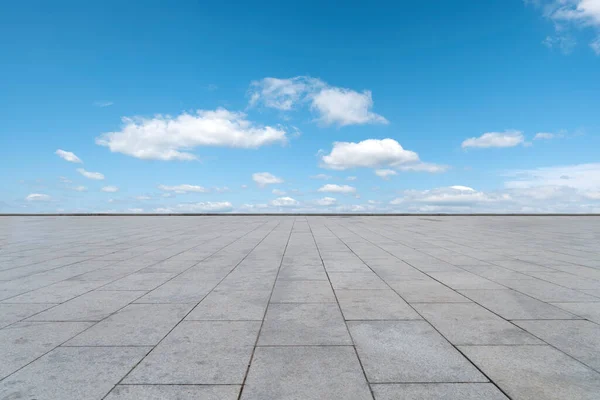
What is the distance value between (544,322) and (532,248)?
954cm

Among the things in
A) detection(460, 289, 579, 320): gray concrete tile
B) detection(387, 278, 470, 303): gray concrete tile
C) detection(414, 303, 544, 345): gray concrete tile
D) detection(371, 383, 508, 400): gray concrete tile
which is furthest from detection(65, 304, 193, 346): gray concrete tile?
detection(460, 289, 579, 320): gray concrete tile

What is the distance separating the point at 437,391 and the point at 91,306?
18.9ft

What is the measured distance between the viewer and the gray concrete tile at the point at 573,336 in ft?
14.2

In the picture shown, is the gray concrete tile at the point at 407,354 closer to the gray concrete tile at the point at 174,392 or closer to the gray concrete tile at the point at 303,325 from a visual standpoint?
the gray concrete tile at the point at 303,325

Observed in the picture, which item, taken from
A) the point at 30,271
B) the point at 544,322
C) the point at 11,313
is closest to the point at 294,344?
the point at 544,322

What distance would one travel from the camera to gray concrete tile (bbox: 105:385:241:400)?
132 inches

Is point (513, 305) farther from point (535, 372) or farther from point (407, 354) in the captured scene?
point (407, 354)

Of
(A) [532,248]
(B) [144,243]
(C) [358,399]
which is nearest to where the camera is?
(C) [358,399]

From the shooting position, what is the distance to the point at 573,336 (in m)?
4.92

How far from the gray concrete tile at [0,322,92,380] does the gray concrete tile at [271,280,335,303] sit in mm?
3168

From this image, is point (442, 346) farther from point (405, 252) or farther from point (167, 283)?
point (405, 252)

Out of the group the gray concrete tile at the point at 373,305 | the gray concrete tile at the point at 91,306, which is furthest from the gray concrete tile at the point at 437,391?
the gray concrete tile at the point at 91,306

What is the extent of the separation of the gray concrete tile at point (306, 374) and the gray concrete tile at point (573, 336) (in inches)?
109

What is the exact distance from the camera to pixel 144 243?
49.1ft
